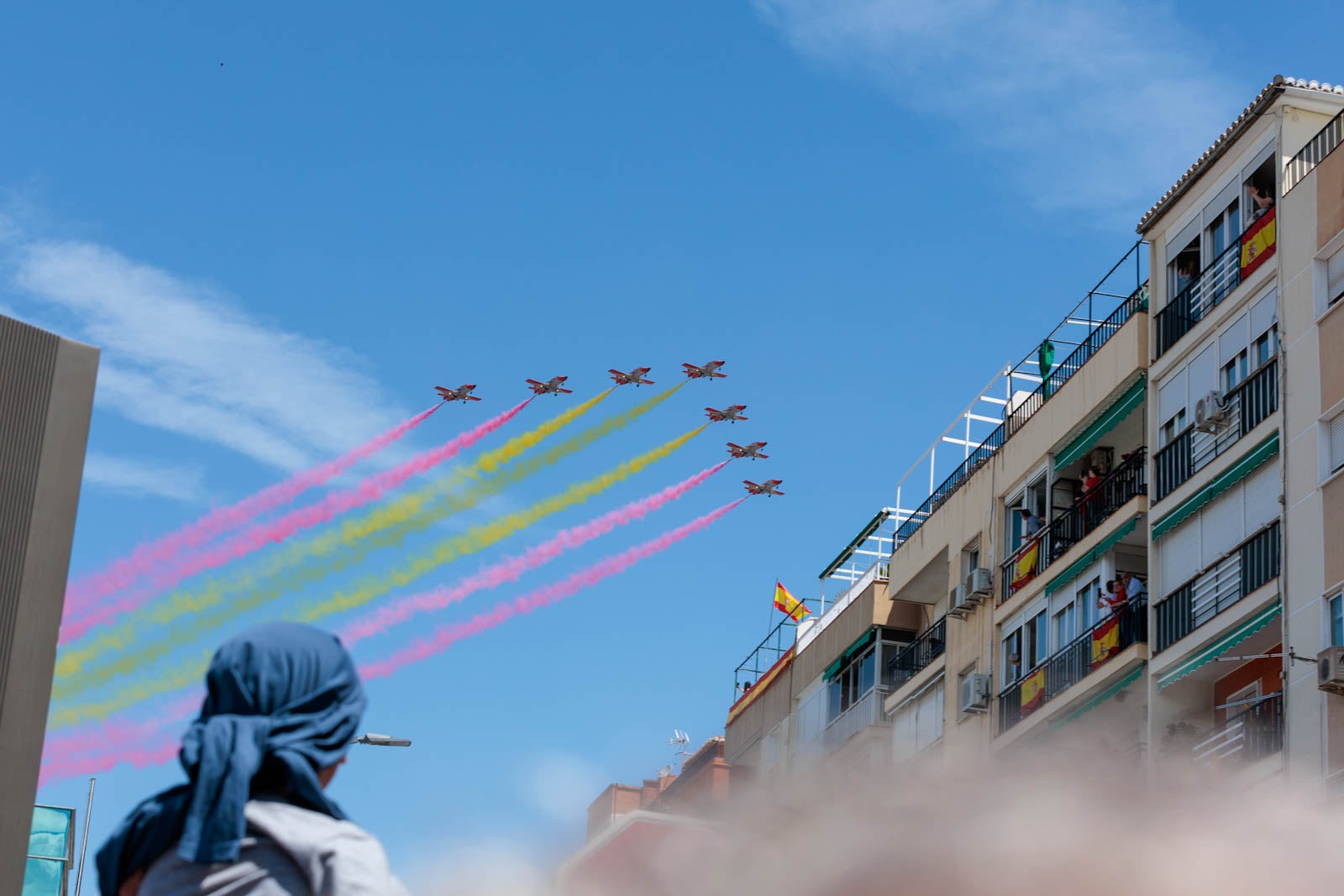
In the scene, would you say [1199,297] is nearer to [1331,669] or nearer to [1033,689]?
[1033,689]

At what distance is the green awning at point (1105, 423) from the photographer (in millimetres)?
36812

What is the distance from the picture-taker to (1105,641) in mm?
35781

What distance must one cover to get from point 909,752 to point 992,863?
25.5ft

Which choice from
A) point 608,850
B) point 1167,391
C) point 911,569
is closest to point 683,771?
point 608,850

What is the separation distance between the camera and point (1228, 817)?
3061cm

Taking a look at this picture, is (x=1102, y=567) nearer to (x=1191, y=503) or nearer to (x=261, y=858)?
(x=1191, y=503)

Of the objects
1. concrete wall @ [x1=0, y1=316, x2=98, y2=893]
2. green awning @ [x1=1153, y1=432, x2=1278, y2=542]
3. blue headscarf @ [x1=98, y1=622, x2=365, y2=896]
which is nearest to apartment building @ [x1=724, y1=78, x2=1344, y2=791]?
green awning @ [x1=1153, y1=432, x2=1278, y2=542]

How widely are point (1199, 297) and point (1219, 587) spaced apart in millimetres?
5573

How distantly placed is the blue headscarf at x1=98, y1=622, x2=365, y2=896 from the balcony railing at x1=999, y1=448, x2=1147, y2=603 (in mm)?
32703

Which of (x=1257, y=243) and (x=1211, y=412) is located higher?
(x=1257, y=243)

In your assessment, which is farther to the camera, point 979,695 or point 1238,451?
point 979,695

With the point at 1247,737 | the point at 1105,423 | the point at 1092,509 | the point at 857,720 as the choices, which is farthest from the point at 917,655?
the point at 1247,737

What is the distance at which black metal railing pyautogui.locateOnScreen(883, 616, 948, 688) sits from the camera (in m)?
44.1

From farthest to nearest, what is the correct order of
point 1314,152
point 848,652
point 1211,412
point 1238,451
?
point 848,652, point 1211,412, point 1238,451, point 1314,152
